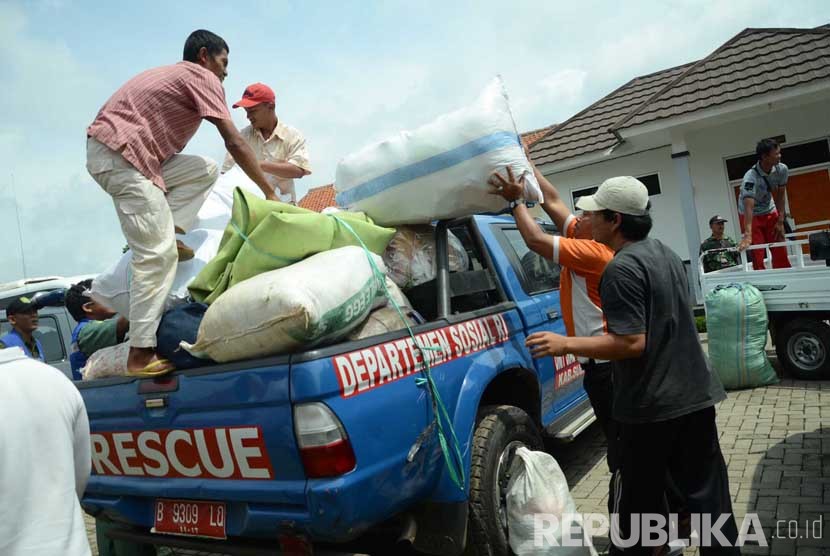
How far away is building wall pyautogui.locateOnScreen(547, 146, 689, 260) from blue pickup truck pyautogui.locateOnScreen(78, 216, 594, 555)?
9.78 metres

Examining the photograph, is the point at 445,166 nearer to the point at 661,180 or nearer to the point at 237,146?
the point at 237,146

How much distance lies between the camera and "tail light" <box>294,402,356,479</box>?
7.34ft

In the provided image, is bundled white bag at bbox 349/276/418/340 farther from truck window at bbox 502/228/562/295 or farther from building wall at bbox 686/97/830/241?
building wall at bbox 686/97/830/241

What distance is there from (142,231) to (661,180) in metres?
11.1

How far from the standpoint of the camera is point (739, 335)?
19.8 ft

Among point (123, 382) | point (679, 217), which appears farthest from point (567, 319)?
point (679, 217)

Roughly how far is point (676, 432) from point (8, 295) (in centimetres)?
1053

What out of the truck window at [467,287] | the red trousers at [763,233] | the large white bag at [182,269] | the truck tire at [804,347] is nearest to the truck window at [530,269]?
the truck window at [467,287]

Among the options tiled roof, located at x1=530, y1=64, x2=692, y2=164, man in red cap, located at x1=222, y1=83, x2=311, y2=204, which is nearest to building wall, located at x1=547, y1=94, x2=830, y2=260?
tiled roof, located at x1=530, y1=64, x2=692, y2=164

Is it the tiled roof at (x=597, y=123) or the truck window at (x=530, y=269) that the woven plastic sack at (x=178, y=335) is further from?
the tiled roof at (x=597, y=123)

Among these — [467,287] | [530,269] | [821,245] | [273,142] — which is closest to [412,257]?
[467,287]

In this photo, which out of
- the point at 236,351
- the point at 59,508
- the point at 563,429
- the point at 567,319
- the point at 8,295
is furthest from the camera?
the point at 8,295

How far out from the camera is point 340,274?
255cm

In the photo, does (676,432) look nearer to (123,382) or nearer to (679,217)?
(123,382)
